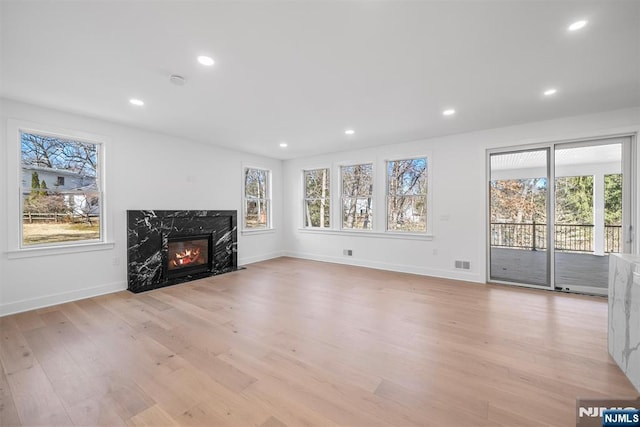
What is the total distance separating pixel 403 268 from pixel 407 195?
60.1 inches

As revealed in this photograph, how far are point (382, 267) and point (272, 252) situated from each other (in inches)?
117

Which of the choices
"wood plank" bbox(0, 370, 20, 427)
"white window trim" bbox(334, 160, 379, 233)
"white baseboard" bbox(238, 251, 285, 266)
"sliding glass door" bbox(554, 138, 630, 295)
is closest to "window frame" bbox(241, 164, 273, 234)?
"white baseboard" bbox(238, 251, 285, 266)

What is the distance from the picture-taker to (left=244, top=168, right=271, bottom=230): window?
21.2 ft

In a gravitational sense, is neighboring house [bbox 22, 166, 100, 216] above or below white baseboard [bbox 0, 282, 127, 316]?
above

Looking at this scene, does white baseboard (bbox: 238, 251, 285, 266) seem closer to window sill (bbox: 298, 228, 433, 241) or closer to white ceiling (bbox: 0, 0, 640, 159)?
window sill (bbox: 298, 228, 433, 241)

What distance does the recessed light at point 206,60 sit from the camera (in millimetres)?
2379

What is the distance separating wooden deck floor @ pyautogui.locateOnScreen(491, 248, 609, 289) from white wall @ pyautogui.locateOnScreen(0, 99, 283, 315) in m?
5.64

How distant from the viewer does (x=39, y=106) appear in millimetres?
3510

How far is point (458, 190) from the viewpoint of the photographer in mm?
4852

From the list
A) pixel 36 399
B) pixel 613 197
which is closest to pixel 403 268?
pixel 613 197

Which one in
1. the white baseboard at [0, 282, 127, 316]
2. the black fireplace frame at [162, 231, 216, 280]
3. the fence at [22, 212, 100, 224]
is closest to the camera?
the white baseboard at [0, 282, 127, 316]

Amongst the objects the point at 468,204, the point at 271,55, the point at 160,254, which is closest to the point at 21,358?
the point at 160,254

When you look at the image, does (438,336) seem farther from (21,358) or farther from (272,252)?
(272,252)

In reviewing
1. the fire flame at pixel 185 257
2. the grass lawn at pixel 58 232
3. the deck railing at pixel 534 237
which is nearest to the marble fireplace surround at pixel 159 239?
the fire flame at pixel 185 257
